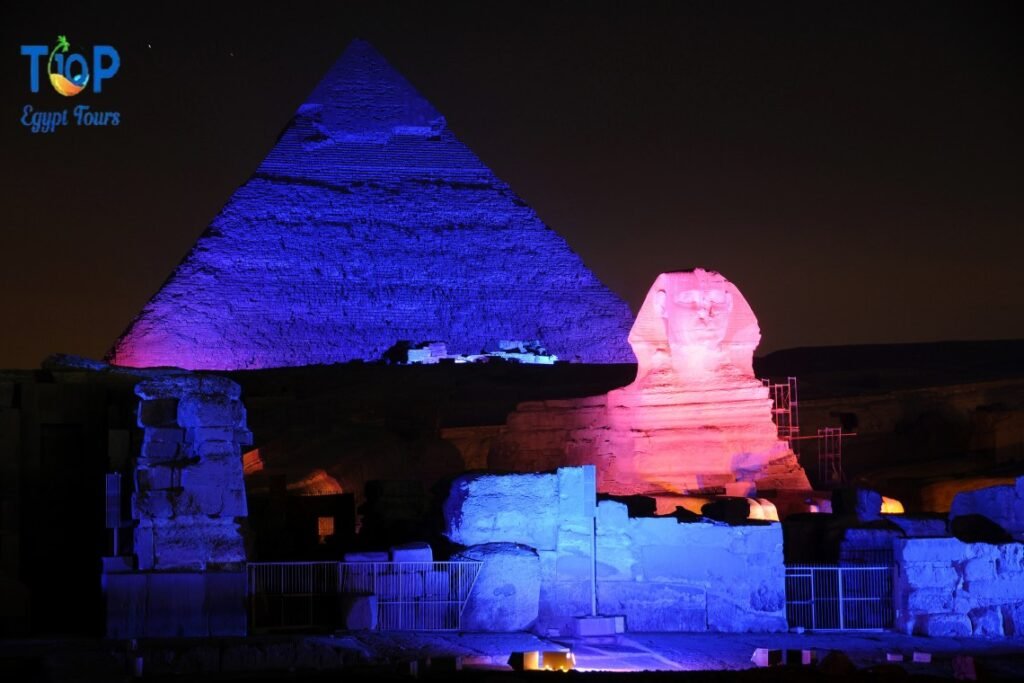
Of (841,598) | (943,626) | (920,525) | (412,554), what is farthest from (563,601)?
(920,525)

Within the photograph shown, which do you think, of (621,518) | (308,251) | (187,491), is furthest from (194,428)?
Answer: (308,251)

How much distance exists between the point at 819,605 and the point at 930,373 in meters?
36.3

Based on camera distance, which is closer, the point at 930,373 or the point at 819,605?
the point at 819,605

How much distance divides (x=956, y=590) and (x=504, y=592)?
3.86 meters

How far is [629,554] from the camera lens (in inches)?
637

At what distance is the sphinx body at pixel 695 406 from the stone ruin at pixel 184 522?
6.61 metres

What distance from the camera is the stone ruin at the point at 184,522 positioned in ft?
49.2

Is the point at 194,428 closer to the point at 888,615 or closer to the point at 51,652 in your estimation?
the point at 51,652

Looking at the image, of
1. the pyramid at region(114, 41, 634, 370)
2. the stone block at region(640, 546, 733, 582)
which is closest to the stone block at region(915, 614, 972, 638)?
the stone block at region(640, 546, 733, 582)

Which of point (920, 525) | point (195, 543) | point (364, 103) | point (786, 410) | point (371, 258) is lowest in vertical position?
point (195, 543)

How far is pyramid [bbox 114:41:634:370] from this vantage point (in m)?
77.4

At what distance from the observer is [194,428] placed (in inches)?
601

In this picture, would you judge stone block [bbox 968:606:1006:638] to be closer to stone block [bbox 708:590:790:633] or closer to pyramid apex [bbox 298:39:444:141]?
stone block [bbox 708:590:790:633]

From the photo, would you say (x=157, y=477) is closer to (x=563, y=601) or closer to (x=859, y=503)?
(x=563, y=601)
